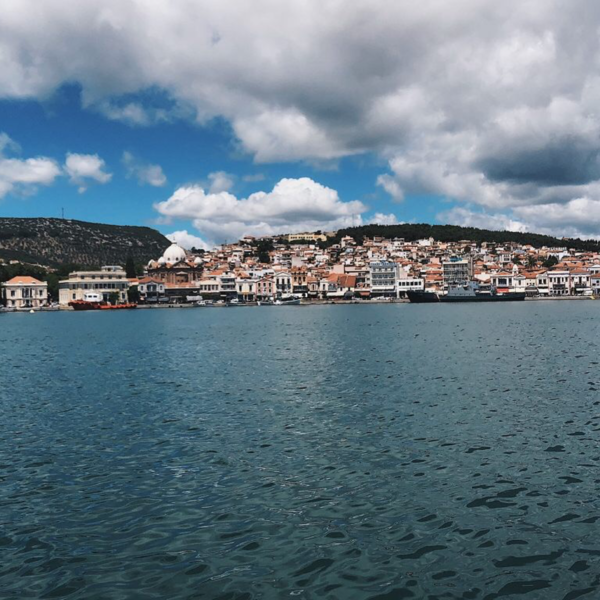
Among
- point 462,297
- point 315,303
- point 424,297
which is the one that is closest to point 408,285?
point 424,297

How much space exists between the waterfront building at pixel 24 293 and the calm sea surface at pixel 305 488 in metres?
155

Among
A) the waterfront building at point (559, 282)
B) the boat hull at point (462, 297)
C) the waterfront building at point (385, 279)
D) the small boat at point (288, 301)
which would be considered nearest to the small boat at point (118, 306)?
the small boat at point (288, 301)

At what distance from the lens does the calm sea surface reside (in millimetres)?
8180

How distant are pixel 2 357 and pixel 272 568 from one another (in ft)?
118

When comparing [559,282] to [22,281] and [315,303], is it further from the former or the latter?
[22,281]

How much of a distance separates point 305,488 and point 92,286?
549 ft

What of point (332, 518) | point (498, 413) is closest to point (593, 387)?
point (498, 413)

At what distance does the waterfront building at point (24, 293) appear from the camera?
6467 inches

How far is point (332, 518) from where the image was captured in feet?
33.2

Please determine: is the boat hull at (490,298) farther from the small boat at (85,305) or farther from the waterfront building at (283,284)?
the small boat at (85,305)

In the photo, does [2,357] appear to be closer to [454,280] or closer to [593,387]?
[593,387]

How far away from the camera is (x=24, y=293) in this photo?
166625 mm

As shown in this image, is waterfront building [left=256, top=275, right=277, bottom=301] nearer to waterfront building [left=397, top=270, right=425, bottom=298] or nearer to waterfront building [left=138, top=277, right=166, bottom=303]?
waterfront building [left=138, top=277, right=166, bottom=303]

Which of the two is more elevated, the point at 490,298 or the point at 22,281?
the point at 22,281
